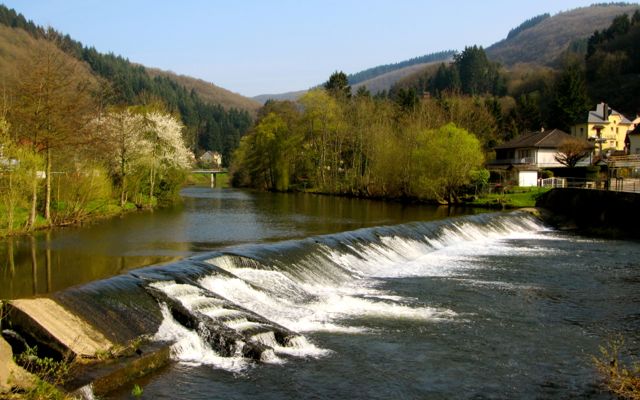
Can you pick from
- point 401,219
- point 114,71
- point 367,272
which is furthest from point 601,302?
point 114,71

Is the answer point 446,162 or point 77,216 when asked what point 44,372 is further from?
point 446,162

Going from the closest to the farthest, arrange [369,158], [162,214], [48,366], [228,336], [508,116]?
[48,366], [228,336], [162,214], [369,158], [508,116]

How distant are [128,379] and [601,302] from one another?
14.3m

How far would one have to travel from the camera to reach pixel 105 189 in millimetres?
38656

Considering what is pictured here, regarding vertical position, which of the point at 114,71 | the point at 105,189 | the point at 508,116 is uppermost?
the point at 114,71

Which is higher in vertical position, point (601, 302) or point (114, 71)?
point (114, 71)

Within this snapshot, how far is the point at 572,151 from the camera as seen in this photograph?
6306 cm

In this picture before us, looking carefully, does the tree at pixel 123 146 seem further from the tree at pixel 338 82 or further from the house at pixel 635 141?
the house at pixel 635 141

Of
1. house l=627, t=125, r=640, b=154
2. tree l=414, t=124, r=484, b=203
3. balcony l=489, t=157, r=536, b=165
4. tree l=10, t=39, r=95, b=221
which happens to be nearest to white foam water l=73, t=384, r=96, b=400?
tree l=10, t=39, r=95, b=221

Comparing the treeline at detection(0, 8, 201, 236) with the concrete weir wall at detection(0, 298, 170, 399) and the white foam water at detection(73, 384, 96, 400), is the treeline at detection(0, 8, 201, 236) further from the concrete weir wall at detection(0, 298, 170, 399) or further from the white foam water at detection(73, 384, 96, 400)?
the white foam water at detection(73, 384, 96, 400)

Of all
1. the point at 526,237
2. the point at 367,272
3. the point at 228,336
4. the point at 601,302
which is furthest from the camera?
the point at 526,237

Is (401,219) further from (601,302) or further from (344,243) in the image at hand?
(601,302)

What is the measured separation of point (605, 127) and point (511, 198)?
4326 centimetres

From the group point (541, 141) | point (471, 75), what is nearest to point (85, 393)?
point (541, 141)
